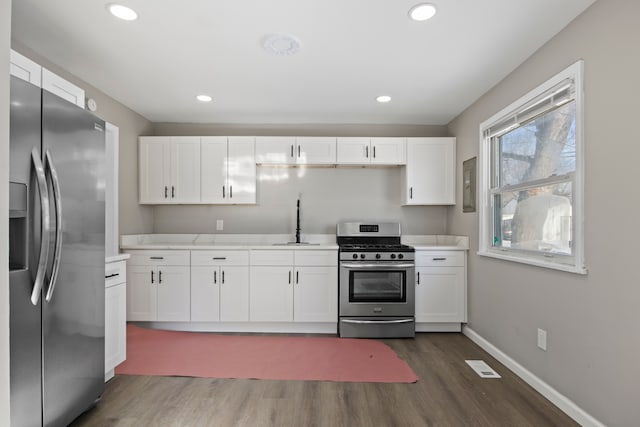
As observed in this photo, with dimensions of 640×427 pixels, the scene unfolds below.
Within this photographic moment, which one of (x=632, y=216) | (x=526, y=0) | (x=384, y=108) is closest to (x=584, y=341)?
(x=632, y=216)

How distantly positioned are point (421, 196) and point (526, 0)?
7.31 feet

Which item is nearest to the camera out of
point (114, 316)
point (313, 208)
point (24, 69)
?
point (24, 69)

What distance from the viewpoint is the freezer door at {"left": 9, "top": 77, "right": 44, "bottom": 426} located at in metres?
1.39

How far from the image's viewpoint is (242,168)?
374 cm

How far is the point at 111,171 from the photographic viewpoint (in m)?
3.22

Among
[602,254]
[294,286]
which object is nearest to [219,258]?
[294,286]

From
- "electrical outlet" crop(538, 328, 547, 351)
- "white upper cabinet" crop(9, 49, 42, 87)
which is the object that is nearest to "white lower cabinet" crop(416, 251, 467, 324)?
"electrical outlet" crop(538, 328, 547, 351)

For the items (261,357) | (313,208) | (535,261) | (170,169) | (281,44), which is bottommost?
(261,357)

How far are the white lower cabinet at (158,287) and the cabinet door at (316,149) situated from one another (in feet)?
5.83

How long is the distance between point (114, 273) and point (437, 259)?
296 centimetres

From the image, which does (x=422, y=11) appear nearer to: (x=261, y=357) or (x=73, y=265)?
(x=73, y=265)

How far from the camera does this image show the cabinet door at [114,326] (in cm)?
224

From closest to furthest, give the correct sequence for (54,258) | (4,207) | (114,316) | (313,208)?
1. (4,207)
2. (54,258)
3. (114,316)
4. (313,208)

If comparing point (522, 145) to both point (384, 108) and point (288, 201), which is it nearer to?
point (384, 108)
